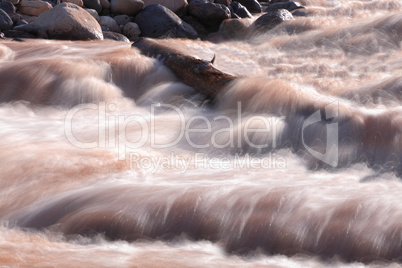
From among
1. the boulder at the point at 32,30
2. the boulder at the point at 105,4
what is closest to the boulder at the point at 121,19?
the boulder at the point at 105,4

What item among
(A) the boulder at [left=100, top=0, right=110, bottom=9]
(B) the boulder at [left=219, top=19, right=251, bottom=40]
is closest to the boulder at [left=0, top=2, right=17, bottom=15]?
(A) the boulder at [left=100, top=0, right=110, bottom=9]

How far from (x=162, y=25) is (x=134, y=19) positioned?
70 cm

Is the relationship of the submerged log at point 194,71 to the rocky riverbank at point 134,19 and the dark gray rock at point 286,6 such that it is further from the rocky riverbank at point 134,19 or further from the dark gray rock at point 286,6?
the dark gray rock at point 286,6

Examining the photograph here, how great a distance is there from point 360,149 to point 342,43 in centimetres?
433

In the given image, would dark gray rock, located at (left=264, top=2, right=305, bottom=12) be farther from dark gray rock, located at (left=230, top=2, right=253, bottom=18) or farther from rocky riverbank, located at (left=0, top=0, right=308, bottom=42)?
dark gray rock, located at (left=230, top=2, right=253, bottom=18)

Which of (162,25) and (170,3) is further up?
(170,3)

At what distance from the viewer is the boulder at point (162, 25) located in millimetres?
9531

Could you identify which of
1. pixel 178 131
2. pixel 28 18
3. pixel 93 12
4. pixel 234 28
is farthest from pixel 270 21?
pixel 178 131

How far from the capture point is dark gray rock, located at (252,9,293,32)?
9.85 meters

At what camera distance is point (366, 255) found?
116 inches

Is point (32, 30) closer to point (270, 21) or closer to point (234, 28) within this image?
point (234, 28)

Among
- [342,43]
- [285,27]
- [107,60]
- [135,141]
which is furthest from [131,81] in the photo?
[285,27]

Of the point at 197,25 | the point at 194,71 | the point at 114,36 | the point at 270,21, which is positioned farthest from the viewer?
the point at 197,25

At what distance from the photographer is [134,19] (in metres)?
10.0
